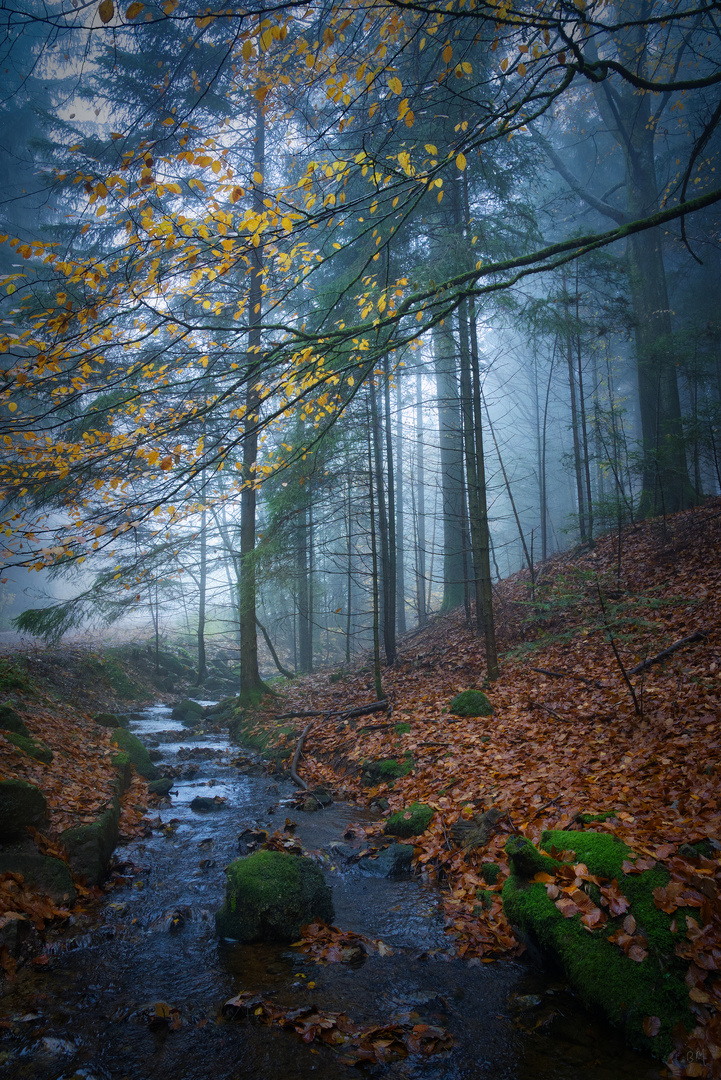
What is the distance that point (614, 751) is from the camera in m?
5.50

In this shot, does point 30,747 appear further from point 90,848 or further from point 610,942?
point 610,942

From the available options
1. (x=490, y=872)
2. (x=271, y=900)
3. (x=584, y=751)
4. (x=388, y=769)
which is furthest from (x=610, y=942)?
(x=388, y=769)

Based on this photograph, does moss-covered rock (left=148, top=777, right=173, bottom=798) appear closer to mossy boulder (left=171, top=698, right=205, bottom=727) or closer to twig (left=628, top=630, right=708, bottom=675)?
mossy boulder (left=171, top=698, right=205, bottom=727)

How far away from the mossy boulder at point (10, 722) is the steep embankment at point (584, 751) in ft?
13.6

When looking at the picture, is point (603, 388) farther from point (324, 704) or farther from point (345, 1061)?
point (345, 1061)

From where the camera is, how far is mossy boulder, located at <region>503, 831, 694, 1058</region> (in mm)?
2785

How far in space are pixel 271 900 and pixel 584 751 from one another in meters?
3.68

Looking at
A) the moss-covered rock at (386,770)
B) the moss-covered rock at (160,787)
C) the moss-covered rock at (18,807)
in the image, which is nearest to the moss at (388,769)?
the moss-covered rock at (386,770)

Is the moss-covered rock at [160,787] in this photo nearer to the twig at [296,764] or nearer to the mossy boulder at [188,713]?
the twig at [296,764]

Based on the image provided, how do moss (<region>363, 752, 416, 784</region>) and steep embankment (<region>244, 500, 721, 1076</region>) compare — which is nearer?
steep embankment (<region>244, 500, 721, 1076</region>)

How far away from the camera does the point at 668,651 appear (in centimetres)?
697

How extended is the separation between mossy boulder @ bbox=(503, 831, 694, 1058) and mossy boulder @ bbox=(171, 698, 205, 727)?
10.9m

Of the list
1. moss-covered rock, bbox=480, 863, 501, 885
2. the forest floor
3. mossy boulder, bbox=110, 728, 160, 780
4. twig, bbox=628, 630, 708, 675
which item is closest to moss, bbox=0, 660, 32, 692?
the forest floor

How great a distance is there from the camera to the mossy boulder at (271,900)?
4000 millimetres
